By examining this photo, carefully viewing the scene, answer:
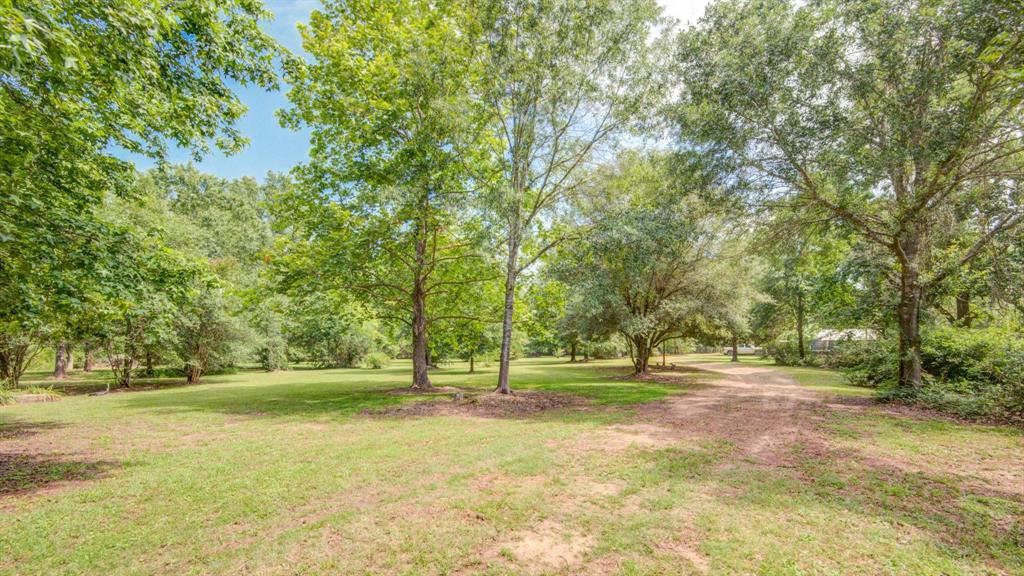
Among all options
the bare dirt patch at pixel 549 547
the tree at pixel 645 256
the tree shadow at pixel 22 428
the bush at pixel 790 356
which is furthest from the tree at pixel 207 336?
the bush at pixel 790 356

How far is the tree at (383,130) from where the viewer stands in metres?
12.6

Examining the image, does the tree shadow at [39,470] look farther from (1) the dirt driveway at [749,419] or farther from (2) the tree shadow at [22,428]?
(1) the dirt driveway at [749,419]

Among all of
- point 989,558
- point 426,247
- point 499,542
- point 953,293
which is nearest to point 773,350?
point 953,293

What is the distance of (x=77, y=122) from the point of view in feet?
18.4

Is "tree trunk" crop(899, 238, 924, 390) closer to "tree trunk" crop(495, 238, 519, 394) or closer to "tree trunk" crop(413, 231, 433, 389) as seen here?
"tree trunk" crop(495, 238, 519, 394)

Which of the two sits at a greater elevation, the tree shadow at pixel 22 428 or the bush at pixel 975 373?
the bush at pixel 975 373

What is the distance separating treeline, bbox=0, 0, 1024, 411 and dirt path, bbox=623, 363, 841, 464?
363 cm

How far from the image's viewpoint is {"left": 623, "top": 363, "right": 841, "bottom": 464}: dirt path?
774cm

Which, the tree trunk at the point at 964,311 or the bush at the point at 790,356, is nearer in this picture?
the tree trunk at the point at 964,311

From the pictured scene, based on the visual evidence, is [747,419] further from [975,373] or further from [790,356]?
[790,356]

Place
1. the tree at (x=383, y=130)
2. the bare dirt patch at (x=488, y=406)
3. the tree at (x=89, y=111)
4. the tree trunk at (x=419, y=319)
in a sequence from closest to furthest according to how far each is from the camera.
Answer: the tree at (x=89, y=111), the bare dirt patch at (x=488, y=406), the tree at (x=383, y=130), the tree trunk at (x=419, y=319)

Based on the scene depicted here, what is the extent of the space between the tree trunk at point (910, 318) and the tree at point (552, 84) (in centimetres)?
979

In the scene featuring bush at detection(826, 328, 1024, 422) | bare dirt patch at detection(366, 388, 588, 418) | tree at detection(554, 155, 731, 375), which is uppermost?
tree at detection(554, 155, 731, 375)

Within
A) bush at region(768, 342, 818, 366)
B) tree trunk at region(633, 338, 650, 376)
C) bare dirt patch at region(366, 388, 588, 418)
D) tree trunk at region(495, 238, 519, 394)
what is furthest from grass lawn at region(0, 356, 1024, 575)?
bush at region(768, 342, 818, 366)
